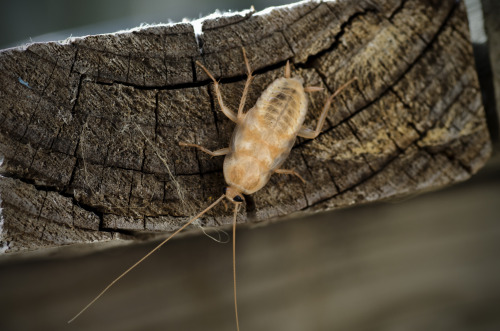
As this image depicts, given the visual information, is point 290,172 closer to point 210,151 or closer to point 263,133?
point 263,133

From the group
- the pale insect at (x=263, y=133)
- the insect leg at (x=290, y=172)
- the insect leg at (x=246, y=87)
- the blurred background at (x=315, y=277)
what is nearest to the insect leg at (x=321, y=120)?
the pale insect at (x=263, y=133)

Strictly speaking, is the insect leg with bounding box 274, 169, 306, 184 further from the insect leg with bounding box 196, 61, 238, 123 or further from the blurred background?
the blurred background

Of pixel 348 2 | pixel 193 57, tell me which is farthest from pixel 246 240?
pixel 348 2

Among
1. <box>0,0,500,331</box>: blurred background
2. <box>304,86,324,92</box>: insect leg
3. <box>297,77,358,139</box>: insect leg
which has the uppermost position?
<box>304,86,324,92</box>: insect leg

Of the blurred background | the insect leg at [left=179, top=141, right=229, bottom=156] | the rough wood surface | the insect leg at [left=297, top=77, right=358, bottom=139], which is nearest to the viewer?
the rough wood surface

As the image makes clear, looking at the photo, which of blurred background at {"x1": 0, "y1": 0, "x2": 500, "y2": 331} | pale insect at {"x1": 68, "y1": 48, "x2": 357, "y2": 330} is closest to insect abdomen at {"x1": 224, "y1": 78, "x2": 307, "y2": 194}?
pale insect at {"x1": 68, "y1": 48, "x2": 357, "y2": 330}

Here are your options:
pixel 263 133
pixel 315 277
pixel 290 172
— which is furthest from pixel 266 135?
pixel 315 277

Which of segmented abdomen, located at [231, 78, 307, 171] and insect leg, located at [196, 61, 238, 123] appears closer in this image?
insect leg, located at [196, 61, 238, 123]
